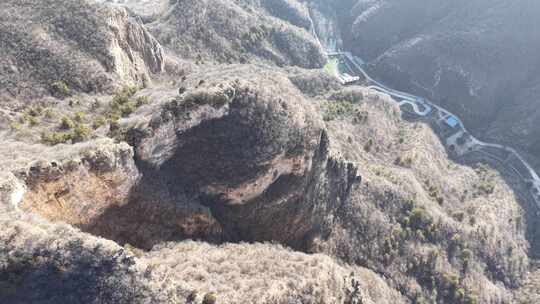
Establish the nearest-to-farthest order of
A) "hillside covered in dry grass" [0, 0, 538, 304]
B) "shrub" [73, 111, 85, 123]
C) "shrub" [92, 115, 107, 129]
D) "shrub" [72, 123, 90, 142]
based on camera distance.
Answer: "hillside covered in dry grass" [0, 0, 538, 304], "shrub" [72, 123, 90, 142], "shrub" [92, 115, 107, 129], "shrub" [73, 111, 85, 123]

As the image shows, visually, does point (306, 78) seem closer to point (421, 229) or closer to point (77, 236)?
point (421, 229)

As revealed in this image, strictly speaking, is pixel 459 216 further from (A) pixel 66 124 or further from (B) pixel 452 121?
(A) pixel 66 124

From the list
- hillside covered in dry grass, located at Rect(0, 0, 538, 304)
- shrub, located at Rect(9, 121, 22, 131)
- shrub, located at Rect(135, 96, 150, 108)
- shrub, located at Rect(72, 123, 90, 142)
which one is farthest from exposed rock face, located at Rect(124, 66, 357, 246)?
shrub, located at Rect(9, 121, 22, 131)

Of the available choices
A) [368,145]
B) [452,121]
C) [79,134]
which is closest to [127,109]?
[79,134]

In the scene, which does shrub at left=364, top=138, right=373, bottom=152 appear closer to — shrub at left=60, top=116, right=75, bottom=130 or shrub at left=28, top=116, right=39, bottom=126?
shrub at left=60, top=116, right=75, bottom=130

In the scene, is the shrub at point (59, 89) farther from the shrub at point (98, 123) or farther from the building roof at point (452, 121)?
the building roof at point (452, 121)

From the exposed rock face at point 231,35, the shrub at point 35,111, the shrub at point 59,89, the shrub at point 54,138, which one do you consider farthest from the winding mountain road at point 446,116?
the shrub at point 35,111

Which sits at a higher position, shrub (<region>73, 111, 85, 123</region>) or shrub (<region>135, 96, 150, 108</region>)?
shrub (<region>135, 96, 150, 108</region>)
